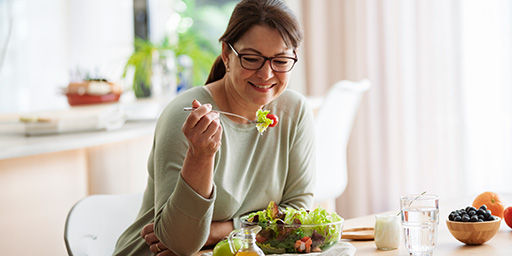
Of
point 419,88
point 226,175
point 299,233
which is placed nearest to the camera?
point 299,233

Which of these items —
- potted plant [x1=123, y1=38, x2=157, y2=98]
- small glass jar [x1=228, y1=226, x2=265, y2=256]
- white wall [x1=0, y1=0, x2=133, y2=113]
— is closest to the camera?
small glass jar [x1=228, y1=226, x2=265, y2=256]

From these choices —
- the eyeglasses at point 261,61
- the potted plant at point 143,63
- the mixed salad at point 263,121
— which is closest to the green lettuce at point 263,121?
the mixed salad at point 263,121

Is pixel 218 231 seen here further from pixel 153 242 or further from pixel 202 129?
pixel 202 129

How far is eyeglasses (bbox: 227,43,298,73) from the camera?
1588 mm

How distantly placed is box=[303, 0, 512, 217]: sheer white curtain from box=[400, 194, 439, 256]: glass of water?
95.8 inches

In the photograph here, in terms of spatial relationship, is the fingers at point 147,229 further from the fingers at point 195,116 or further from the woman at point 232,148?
the fingers at point 195,116

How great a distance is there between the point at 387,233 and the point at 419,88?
2662mm

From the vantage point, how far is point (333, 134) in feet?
10.4

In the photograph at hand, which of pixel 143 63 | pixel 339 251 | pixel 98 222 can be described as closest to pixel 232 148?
pixel 98 222

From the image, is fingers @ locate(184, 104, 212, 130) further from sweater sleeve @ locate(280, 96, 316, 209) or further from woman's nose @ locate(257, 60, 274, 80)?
sweater sleeve @ locate(280, 96, 316, 209)

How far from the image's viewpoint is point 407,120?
158 inches

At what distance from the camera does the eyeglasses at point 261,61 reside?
1588 mm

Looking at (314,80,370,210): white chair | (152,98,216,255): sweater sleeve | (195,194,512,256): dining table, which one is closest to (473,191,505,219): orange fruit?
(195,194,512,256): dining table

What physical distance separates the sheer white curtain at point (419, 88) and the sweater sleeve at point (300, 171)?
2065 mm
